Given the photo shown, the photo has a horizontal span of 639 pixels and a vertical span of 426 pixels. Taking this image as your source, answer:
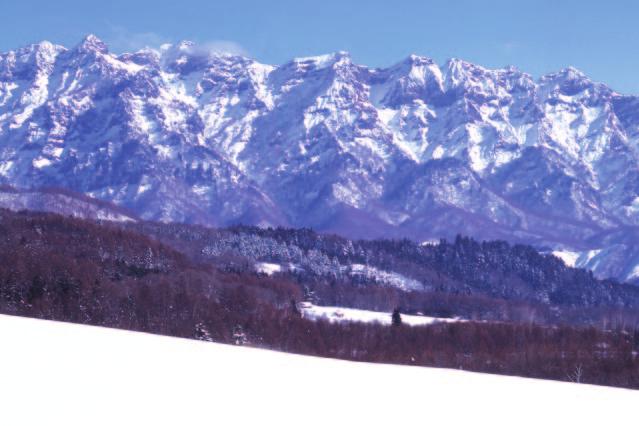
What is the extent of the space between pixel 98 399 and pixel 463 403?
8.87 metres

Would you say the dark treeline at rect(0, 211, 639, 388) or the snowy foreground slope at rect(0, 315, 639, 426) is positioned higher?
the dark treeline at rect(0, 211, 639, 388)

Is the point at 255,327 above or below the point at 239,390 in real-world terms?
above

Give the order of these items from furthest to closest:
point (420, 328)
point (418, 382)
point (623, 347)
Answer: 1. point (420, 328)
2. point (623, 347)
3. point (418, 382)

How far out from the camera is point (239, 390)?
2409cm

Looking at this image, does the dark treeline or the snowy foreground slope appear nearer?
the snowy foreground slope

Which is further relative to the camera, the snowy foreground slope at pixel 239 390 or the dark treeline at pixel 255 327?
the dark treeline at pixel 255 327

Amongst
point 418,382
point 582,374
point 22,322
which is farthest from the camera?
point 582,374

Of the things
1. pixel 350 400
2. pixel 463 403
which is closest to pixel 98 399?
pixel 350 400

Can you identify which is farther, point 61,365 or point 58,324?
point 58,324

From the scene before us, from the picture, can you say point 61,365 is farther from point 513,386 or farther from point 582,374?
point 582,374

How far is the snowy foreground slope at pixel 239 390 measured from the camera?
2170cm

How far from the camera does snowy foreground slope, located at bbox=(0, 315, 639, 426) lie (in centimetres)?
Answer: 2170

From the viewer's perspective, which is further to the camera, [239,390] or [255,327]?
[255,327]

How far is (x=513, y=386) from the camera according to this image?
27.2 metres
